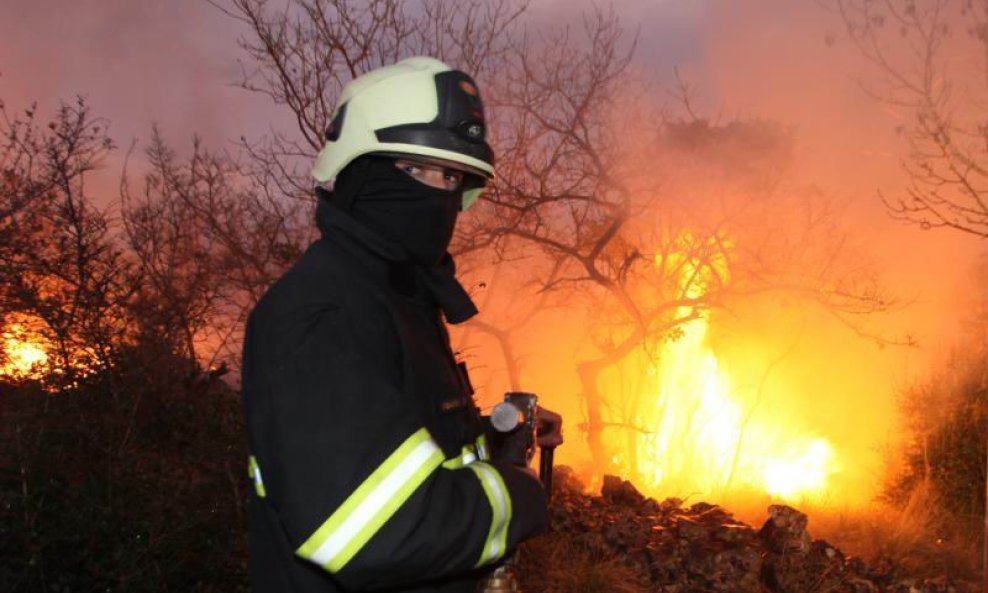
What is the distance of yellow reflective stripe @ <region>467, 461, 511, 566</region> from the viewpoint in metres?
1.41

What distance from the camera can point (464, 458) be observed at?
1648 millimetres

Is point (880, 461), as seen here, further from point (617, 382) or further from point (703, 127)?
point (703, 127)

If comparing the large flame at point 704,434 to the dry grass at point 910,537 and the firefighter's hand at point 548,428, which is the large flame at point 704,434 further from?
the firefighter's hand at point 548,428

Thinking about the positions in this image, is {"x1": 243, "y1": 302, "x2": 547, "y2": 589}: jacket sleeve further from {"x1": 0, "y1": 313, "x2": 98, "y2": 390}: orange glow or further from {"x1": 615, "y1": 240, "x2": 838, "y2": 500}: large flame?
{"x1": 615, "y1": 240, "x2": 838, "y2": 500}: large flame

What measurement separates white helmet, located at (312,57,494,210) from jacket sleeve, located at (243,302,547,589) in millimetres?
525

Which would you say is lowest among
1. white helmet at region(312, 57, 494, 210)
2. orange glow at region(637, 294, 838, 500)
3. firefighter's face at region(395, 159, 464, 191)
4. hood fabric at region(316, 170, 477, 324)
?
hood fabric at region(316, 170, 477, 324)

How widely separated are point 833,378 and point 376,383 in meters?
9.88

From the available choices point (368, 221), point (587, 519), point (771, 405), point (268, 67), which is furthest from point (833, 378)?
point (368, 221)

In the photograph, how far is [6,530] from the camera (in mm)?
3918

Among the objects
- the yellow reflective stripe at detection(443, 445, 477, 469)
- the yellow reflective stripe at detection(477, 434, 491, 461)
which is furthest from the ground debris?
the yellow reflective stripe at detection(443, 445, 477, 469)

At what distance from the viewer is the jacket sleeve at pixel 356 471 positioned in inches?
49.2

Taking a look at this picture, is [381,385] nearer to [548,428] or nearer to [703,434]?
[548,428]

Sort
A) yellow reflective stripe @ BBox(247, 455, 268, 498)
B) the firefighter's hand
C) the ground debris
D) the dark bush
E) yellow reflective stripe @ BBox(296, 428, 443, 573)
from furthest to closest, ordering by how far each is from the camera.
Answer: the ground debris, the dark bush, the firefighter's hand, yellow reflective stripe @ BBox(247, 455, 268, 498), yellow reflective stripe @ BBox(296, 428, 443, 573)

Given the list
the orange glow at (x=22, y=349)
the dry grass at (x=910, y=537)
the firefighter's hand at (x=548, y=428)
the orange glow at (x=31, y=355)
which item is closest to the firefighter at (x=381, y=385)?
the firefighter's hand at (x=548, y=428)
